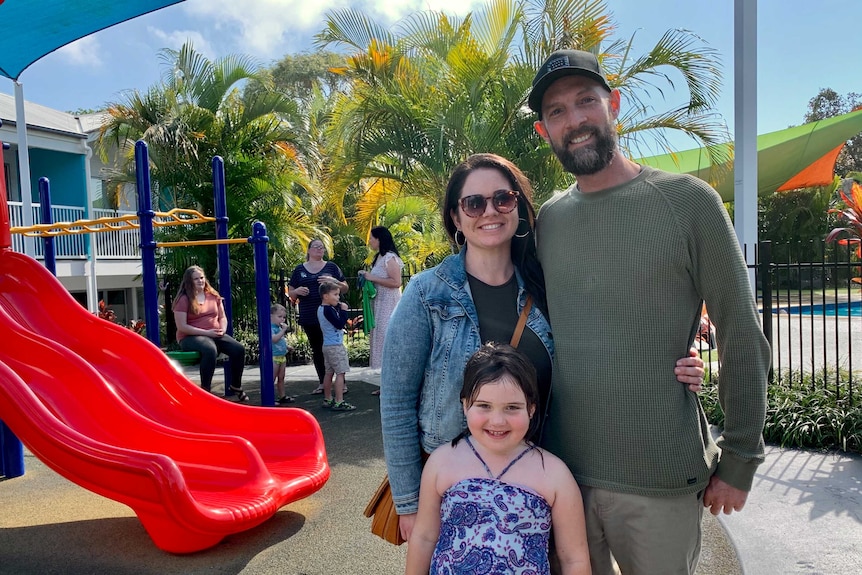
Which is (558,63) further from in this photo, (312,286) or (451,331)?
(312,286)

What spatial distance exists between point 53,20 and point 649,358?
7.08m

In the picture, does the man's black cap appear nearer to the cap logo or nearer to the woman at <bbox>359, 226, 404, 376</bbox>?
the cap logo

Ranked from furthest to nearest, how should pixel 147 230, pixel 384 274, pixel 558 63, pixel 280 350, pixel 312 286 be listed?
pixel 280 350
pixel 312 286
pixel 384 274
pixel 147 230
pixel 558 63

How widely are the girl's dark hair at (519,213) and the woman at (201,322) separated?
551 cm

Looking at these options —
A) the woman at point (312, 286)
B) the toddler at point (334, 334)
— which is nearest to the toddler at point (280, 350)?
the woman at point (312, 286)

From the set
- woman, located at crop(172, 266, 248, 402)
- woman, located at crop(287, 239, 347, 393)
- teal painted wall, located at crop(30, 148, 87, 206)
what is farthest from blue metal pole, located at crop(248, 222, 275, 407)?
teal painted wall, located at crop(30, 148, 87, 206)

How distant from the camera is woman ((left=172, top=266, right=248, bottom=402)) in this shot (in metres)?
6.95

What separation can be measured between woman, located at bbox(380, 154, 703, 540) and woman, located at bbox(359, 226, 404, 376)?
211 inches

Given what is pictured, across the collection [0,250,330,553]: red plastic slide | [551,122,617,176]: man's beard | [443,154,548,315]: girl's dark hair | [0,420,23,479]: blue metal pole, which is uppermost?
[551,122,617,176]: man's beard

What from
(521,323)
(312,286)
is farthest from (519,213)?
(312,286)

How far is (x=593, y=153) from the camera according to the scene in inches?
74.5

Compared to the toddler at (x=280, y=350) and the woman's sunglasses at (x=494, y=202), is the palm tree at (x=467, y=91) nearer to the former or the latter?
the toddler at (x=280, y=350)

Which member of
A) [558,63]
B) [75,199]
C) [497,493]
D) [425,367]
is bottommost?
[497,493]

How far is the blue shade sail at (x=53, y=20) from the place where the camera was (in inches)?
245
